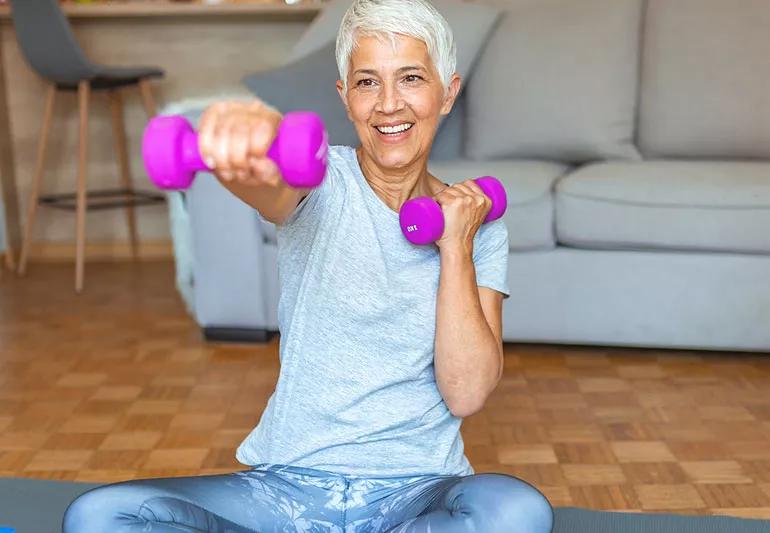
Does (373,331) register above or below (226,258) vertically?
above

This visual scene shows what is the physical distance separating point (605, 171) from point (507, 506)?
1.62 m

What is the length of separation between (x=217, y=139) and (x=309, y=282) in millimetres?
430

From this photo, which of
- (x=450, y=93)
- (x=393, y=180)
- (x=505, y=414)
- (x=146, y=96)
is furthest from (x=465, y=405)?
(x=146, y=96)

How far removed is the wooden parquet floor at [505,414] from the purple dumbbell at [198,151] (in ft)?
3.62

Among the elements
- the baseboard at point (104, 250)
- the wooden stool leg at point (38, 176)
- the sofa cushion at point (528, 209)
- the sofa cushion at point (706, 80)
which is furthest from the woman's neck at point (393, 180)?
the baseboard at point (104, 250)

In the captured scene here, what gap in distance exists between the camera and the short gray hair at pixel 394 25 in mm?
1137

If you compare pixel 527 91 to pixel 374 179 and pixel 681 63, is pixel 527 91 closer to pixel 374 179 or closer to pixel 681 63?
pixel 681 63

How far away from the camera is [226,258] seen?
260 centimetres

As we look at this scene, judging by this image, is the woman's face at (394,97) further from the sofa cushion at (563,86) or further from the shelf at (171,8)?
the shelf at (171,8)

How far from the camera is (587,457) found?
1.91m

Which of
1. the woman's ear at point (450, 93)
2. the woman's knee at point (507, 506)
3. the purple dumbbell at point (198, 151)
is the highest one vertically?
the purple dumbbell at point (198, 151)

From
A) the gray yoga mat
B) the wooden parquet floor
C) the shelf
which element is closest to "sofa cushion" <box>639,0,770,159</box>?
the wooden parquet floor

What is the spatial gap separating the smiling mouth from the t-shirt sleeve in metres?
0.20

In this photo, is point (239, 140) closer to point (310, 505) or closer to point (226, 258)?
point (310, 505)
